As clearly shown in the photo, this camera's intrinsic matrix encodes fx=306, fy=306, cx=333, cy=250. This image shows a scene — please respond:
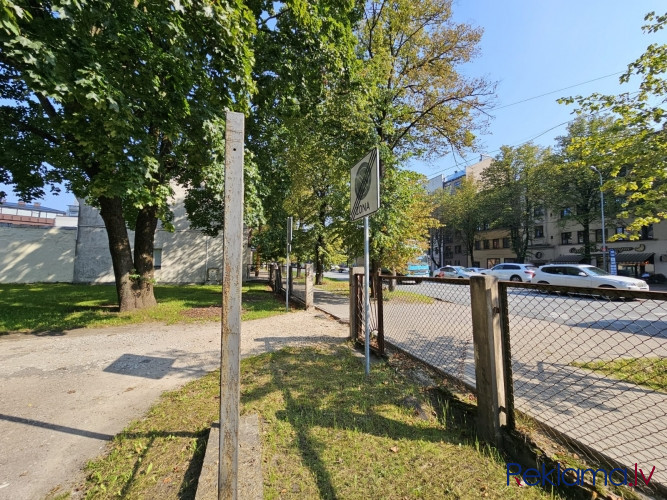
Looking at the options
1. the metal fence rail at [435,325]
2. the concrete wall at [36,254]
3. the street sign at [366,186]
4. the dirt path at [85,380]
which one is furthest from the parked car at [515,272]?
the concrete wall at [36,254]

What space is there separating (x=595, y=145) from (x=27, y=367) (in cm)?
943

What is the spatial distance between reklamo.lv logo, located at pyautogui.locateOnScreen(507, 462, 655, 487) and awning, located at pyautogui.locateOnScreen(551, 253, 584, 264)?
3820 centimetres

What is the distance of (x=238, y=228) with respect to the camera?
1.79 meters

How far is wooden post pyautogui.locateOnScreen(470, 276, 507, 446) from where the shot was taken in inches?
98.2

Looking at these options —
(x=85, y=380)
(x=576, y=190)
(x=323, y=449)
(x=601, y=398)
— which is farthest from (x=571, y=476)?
(x=576, y=190)

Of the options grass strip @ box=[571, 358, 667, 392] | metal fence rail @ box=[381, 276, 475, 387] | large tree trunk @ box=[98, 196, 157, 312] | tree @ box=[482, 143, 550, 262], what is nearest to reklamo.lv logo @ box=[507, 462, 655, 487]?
metal fence rail @ box=[381, 276, 475, 387]

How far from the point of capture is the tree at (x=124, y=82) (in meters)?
4.15

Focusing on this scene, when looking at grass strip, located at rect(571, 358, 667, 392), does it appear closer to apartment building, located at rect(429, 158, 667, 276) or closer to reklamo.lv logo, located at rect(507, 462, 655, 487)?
reklamo.lv logo, located at rect(507, 462, 655, 487)

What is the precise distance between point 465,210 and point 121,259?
1738 inches

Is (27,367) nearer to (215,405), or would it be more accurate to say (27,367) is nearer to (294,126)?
(215,405)

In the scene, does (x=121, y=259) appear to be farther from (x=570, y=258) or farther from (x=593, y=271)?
(x=570, y=258)

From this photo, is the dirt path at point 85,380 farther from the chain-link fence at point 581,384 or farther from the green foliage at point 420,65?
the green foliage at point 420,65

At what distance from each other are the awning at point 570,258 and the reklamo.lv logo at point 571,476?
38.2 meters

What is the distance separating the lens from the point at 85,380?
13.8 feet
